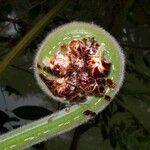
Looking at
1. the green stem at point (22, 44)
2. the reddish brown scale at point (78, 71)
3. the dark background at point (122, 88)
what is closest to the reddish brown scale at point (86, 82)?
the reddish brown scale at point (78, 71)

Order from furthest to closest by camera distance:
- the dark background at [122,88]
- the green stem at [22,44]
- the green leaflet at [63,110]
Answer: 1. the dark background at [122,88]
2. the green stem at [22,44]
3. the green leaflet at [63,110]

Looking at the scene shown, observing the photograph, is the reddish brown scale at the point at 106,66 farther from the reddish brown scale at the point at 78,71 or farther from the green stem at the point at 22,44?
the green stem at the point at 22,44

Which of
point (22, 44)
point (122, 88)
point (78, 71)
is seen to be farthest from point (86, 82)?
point (122, 88)

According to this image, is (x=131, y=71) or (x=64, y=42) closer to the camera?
(x=64, y=42)

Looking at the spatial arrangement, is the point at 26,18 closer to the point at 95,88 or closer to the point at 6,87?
the point at 6,87

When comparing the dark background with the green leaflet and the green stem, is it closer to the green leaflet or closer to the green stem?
the green stem

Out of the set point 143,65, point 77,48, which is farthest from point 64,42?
point 143,65

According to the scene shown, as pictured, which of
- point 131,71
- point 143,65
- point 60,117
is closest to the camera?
point 60,117

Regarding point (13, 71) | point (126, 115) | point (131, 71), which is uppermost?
point (13, 71)

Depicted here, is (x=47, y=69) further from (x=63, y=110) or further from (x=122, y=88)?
(x=122, y=88)
